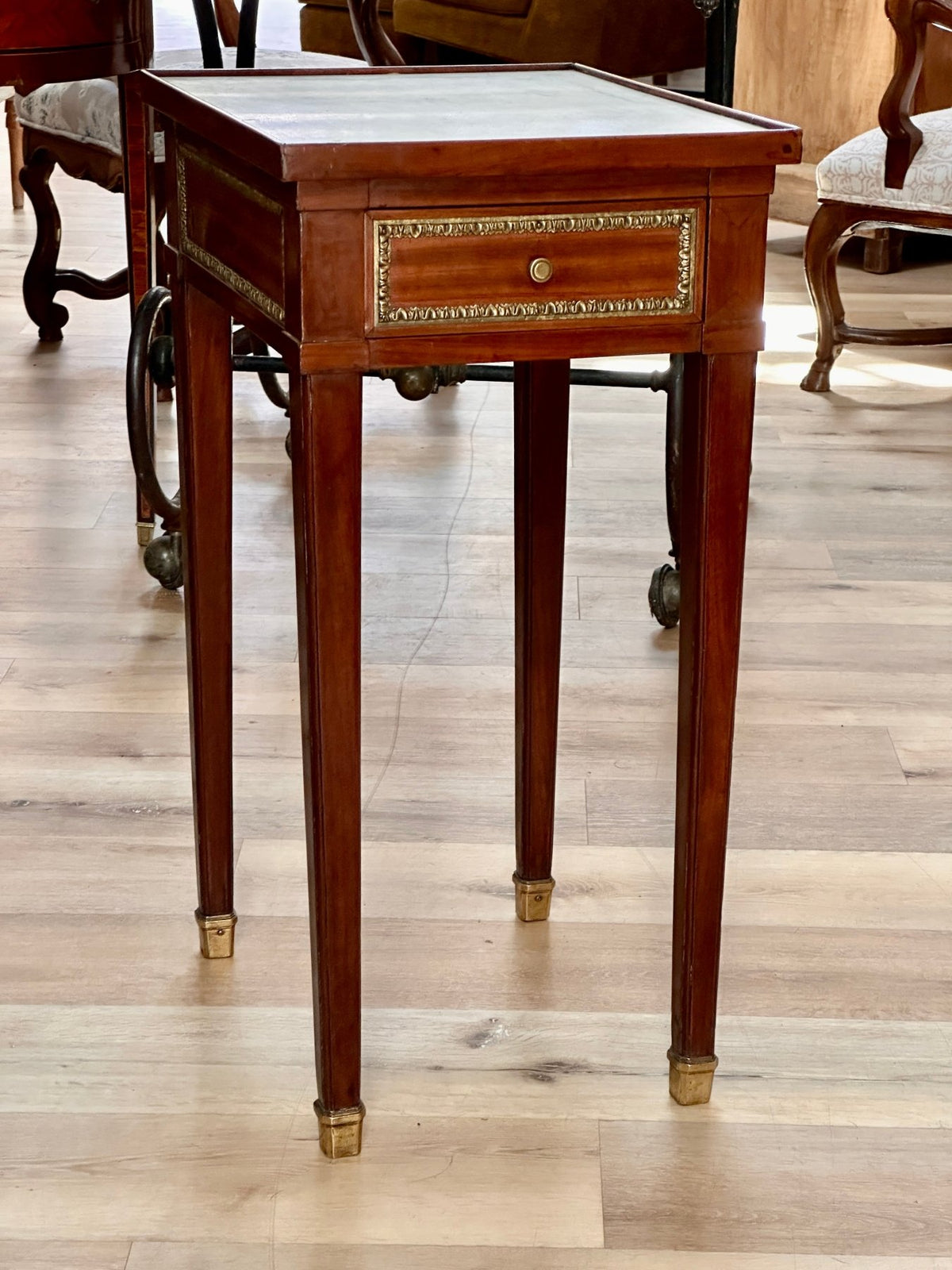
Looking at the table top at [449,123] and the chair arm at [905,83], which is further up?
the table top at [449,123]

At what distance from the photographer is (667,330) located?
3.54 feet

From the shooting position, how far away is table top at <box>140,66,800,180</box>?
3.21 ft

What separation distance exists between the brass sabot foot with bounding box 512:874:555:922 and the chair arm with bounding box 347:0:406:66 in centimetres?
143

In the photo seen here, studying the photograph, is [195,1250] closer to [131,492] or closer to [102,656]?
[102,656]

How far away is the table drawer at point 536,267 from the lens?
1.01 m

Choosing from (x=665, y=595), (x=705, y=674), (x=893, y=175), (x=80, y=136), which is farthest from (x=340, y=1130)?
(x=893, y=175)

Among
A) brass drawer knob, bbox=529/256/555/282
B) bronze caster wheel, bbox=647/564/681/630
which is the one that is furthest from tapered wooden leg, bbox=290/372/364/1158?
bronze caster wheel, bbox=647/564/681/630

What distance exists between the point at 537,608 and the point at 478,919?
32cm

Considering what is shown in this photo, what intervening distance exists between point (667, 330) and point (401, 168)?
210mm

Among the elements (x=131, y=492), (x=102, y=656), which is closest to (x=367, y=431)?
(x=131, y=492)

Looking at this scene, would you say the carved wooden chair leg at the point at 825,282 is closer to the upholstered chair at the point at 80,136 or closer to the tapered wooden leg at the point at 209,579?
the upholstered chair at the point at 80,136

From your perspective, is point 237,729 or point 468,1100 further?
point 237,729

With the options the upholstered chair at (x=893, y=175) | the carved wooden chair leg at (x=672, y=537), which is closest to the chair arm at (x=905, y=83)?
the upholstered chair at (x=893, y=175)

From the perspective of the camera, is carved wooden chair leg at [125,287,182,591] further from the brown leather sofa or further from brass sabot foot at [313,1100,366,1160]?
the brown leather sofa
